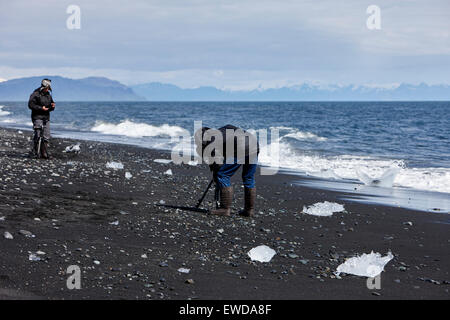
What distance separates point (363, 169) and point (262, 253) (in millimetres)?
12789

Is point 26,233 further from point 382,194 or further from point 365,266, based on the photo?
point 382,194

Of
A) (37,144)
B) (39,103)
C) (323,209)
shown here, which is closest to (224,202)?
A: (323,209)

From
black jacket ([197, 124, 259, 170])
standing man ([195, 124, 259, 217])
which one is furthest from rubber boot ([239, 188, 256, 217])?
black jacket ([197, 124, 259, 170])

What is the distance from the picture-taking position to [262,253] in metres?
6.91

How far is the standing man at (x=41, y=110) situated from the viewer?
527 inches

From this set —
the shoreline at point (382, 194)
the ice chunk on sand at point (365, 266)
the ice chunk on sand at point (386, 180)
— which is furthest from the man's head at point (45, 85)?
the ice chunk on sand at point (365, 266)

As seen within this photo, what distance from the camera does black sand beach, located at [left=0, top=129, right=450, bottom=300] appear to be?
5.64 meters

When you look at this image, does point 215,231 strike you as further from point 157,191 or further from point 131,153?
point 131,153

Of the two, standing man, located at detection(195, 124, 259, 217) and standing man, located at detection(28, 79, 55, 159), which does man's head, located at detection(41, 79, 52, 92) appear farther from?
standing man, located at detection(195, 124, 259, 217)

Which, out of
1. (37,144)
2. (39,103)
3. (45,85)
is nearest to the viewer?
(45,85)

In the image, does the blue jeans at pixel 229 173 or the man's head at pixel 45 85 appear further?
the man's head at pixel 45 85

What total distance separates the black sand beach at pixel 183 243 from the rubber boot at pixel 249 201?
173 mm

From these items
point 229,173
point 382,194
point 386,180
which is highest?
point 229,173

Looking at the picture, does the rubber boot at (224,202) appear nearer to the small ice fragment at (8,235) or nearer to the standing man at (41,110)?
the small ice fragment at (8,235)
